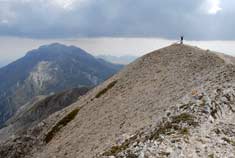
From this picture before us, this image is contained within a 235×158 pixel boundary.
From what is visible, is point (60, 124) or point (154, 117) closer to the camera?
point (154, 117)

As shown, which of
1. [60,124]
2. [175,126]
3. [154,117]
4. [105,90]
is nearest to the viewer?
[175,126]

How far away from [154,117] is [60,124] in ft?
111

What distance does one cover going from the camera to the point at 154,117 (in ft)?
141

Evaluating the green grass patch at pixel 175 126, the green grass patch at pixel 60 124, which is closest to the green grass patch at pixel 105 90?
the green grass patch at pixel 60 124

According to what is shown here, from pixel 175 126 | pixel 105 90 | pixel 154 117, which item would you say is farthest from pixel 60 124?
pixel 175 126

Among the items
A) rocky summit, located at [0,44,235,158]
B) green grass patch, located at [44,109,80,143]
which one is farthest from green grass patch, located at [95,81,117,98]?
green grass patch, located at [44,109,80,143]

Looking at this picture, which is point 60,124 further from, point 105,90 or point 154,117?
point 154,117

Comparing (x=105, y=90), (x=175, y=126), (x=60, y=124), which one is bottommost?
(x=60, y=124)

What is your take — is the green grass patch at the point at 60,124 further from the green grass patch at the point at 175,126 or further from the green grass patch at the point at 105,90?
the green grass patch at the point at 175,126

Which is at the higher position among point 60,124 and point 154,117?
point 154,117

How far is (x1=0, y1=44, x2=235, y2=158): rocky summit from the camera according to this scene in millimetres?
29578

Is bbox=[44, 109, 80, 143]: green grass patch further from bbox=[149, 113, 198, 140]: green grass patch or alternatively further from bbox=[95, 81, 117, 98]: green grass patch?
bbox=[149, 113, 198, 140]: green grass patch

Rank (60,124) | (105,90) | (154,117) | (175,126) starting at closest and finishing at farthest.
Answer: (175,126), (154,117), (60,124), (105,90)

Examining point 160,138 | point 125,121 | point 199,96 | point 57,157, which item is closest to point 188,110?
point 199,96
